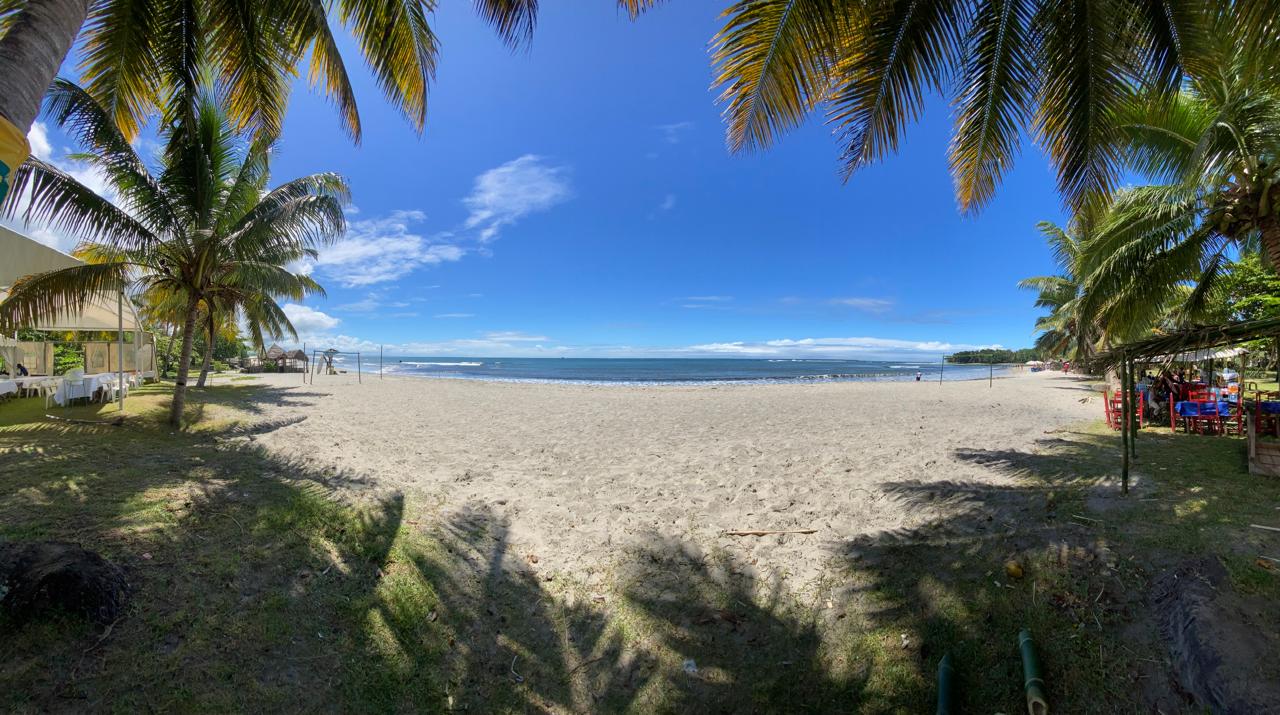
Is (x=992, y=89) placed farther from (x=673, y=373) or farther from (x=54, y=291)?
(x=673, y=373)

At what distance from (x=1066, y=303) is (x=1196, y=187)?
21.8m

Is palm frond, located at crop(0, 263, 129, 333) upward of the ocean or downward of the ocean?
upward

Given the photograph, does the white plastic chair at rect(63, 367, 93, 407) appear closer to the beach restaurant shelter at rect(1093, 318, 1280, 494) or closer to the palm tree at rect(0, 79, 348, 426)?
the palm tree at rect(0, 79, 348, 426)

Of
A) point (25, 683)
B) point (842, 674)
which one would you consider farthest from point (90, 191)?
point (842, 674)

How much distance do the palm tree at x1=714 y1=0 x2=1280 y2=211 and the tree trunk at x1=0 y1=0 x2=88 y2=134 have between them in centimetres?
408

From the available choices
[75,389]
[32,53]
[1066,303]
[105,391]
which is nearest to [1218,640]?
[32,53]

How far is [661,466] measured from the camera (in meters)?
6.70

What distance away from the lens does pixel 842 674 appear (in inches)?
107

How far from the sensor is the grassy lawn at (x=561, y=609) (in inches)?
93.4

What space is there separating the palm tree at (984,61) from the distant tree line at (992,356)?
11141cm

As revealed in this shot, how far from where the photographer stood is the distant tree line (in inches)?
3784

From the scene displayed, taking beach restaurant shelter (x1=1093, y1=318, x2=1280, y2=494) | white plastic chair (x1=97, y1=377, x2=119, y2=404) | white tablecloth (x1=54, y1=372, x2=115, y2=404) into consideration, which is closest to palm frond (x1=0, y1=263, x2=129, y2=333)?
white tablecloth (x1=54, y1=372, x2=115, y2=404)

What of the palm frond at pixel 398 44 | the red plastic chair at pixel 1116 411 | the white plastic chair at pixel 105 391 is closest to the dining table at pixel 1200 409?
the red plastic chair at pixel 1116 411

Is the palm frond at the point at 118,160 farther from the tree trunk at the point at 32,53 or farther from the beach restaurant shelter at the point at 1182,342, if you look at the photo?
the beach restaurant shelter at the point at 1182,342
